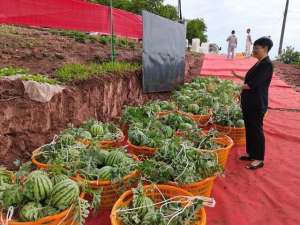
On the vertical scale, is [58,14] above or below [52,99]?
above

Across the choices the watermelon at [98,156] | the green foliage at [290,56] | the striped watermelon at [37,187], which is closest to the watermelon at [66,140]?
the watermelon at [98,156]

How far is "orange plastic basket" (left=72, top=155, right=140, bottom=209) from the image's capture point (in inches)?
129

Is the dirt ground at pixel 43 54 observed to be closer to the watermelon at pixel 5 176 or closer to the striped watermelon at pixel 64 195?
the watermelon at pixel 5 176

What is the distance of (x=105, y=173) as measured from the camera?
3377 mm

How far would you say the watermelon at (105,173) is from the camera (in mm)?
3357

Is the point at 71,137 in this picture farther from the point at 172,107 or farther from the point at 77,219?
the point at 172,107

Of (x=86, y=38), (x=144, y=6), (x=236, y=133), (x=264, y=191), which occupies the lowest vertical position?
(x=264, y=191)

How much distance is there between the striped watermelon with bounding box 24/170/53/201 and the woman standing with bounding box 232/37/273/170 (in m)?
2.99

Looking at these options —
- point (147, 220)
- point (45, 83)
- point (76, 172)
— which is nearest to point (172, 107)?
point (45, 83)

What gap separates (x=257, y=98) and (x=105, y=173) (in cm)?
245

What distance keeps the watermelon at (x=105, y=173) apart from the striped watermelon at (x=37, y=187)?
0.60 meters

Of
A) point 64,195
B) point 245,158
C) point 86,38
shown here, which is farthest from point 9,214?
point 86,38

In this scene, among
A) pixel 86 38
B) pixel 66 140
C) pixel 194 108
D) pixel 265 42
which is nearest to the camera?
pixel 66 140

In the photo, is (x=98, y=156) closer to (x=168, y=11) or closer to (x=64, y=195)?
(x=64, y=195)
